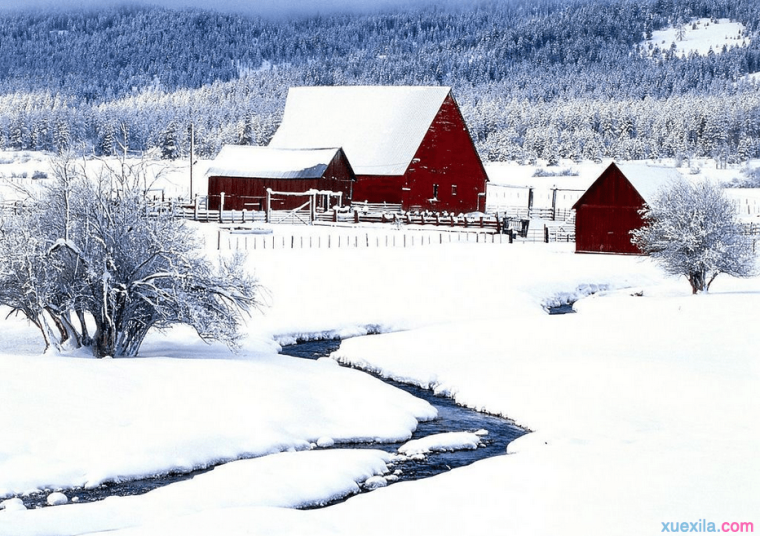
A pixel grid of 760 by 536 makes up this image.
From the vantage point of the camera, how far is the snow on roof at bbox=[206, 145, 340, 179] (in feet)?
169

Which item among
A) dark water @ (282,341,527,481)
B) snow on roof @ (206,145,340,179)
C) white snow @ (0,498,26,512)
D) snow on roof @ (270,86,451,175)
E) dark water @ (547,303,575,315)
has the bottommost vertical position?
dark water @ (282,341,527,481)

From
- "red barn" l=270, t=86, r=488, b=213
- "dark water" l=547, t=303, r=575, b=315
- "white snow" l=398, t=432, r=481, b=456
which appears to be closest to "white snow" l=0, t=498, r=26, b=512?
"white snow" l=398, t=432, r=481, b=456

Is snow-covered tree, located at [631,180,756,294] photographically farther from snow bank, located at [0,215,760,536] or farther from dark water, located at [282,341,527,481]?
dark water, located at [282,341,527,481]

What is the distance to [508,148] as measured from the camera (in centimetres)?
13212

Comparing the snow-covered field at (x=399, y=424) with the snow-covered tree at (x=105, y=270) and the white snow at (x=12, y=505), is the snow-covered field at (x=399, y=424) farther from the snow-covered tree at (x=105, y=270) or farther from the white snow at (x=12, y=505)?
the snow-covered tree at (x=105, y=270)

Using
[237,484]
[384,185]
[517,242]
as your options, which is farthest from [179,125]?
[237,484]

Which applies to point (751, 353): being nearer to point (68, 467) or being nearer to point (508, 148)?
point (68, 467)

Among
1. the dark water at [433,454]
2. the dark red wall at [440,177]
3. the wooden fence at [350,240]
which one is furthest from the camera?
the dark red wall at [440,177]

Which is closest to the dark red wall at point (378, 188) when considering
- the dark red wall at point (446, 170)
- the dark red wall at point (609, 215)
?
the dark red wall at point (446, 170)

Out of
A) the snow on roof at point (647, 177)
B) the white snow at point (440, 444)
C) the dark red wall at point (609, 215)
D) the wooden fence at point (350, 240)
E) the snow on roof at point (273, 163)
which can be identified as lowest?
the white snow at point (440, 444)

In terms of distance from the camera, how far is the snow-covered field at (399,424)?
10664 millimetres

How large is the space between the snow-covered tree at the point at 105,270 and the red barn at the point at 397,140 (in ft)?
119

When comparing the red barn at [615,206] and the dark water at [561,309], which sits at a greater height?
the red barn at [615,206]

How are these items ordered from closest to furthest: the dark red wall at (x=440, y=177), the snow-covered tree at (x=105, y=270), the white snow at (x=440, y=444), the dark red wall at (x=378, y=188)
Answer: the white snow at (x=440, y=444), the snow-covered tree at (x=105, y=270), the dark red wall at (x=378, y=188), the dark red wall at (x=440, y=177)
